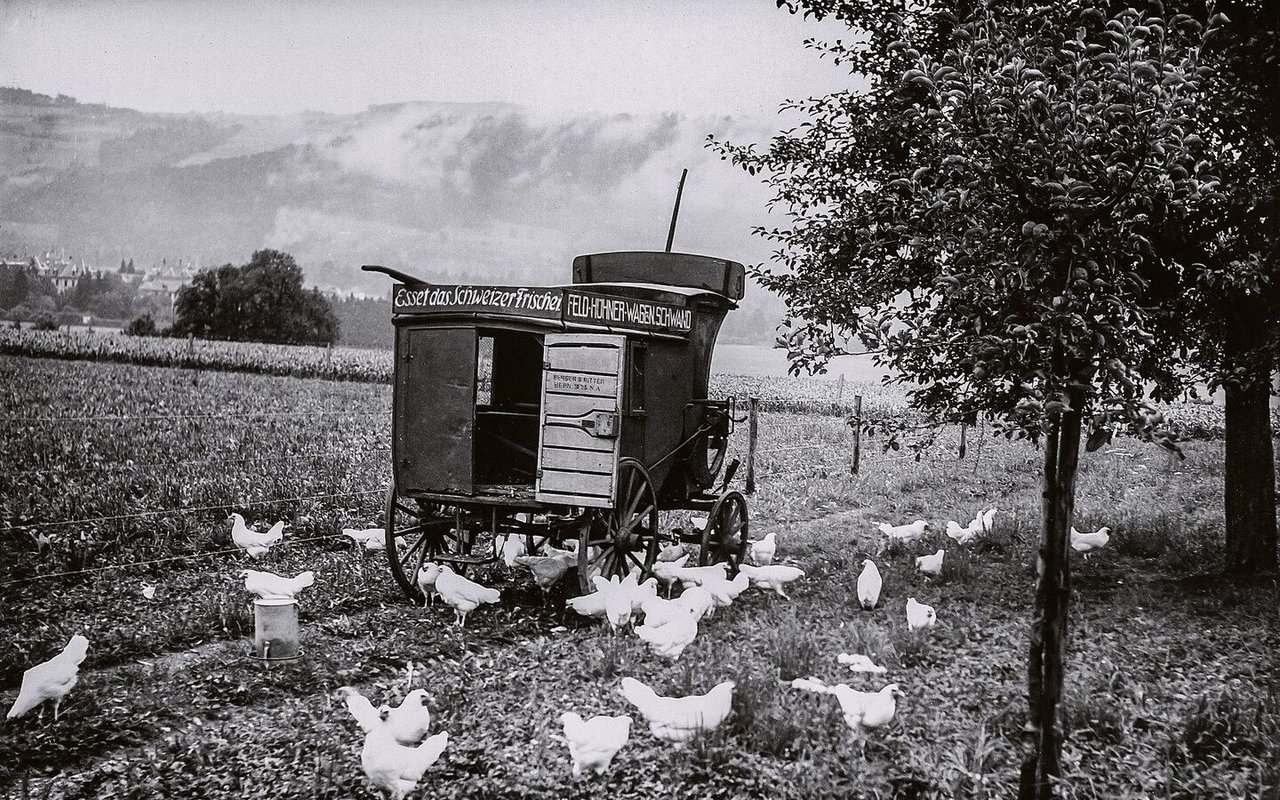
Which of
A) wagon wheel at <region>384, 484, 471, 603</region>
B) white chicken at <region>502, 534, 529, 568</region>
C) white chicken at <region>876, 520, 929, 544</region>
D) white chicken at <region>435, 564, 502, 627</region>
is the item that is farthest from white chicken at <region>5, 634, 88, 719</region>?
white chicken at <region>876, 520, 929, 544</region>

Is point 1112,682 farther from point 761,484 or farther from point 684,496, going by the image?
point 761,484

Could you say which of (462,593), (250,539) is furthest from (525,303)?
(250,539)

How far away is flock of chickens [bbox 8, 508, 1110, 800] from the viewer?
377 cm

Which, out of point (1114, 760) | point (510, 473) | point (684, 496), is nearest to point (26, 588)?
point (510, 473)

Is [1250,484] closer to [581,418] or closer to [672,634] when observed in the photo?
[672,634]

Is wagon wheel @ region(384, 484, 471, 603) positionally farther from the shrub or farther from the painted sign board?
the shrub

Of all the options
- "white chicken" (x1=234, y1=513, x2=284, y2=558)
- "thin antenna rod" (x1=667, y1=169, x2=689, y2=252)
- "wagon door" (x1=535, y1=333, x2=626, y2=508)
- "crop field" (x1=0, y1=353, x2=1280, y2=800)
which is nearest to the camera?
"crop field" (x1=0, y1=353, x2=1280, y2=800)

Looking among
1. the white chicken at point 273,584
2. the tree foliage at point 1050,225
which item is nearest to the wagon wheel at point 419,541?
the white chicken at point 273,584

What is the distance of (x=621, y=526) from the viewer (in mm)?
6730

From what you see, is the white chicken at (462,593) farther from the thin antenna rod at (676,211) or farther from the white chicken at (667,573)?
the thin antenna rod at (676,211)

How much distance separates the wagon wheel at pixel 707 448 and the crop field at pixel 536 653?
116 cm

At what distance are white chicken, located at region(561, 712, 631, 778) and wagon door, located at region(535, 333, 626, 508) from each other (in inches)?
99.8

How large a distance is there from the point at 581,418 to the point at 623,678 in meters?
2.26

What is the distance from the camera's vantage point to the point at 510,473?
8.22 m
